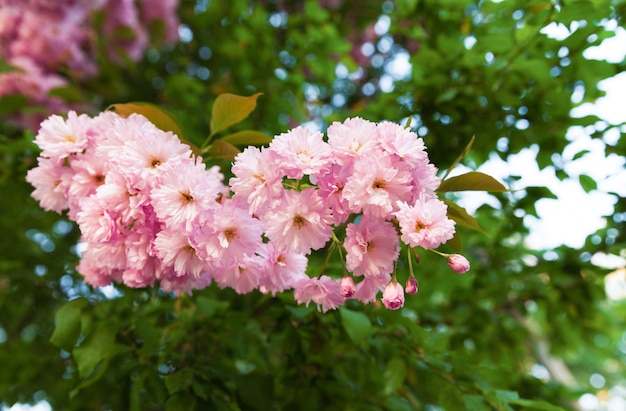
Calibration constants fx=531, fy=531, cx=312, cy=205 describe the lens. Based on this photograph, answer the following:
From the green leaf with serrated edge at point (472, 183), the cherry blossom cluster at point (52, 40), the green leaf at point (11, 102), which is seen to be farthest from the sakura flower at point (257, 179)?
the cherry blossom cluster at point (52, 40)

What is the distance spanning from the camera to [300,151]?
24.0 inches

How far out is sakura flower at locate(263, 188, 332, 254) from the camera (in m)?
0.60

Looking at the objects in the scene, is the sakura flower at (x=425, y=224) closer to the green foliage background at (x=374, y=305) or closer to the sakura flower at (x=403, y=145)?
the sakura flower at (x=403, y=145)

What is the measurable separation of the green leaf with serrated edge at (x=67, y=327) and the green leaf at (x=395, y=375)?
528mm

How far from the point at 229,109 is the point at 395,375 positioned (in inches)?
21.6

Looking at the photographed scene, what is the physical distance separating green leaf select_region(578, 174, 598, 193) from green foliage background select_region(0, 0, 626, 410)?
55 mm

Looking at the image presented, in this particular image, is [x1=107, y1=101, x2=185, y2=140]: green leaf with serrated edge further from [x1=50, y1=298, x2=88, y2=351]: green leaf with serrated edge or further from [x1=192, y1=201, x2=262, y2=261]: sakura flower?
[x1=50, y1=298, x2=88, y2=351]: green leaf with serrated edge

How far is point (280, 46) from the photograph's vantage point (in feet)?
5.99

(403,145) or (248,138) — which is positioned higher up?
(403,145)

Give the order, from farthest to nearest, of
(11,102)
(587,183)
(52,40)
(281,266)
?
(52,40) → (11,102) → (587,183) → (281,266)

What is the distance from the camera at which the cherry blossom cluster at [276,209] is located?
0.60 meters

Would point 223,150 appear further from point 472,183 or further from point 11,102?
point 11,102

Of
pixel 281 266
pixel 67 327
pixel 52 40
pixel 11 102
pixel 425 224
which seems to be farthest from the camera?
pixel 52 40

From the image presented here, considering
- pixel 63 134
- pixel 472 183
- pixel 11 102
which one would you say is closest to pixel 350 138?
pixel 472 183
